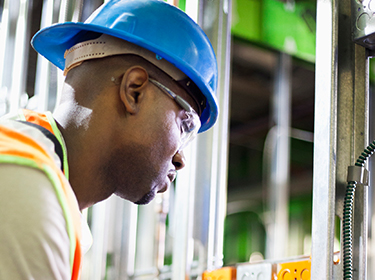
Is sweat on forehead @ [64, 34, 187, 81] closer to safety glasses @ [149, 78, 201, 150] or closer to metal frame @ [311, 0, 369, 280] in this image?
safety glasses @ [149, 78, 201, 150]

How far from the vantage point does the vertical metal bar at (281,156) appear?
17.0 ft

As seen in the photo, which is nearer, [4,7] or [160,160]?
[160,160]

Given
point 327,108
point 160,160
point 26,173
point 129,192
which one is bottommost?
point 26,173

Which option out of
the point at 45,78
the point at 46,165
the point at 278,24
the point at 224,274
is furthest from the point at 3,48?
the point at 278,24

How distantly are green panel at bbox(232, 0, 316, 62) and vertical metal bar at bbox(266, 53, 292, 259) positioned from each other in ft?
1.63

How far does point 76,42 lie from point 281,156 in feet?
14.0

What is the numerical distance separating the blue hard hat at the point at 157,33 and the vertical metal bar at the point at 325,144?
378 mm

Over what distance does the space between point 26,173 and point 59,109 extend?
0.47 m

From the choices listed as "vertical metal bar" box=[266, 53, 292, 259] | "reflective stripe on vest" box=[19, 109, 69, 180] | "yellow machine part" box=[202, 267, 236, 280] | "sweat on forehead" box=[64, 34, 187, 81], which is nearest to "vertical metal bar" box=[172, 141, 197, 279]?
"yellow machine part" box=[202, 267, 236, 280]

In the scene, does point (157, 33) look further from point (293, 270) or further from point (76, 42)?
point (293, 270)

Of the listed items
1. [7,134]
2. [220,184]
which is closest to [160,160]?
[7,134]

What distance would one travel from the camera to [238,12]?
13.4 ft

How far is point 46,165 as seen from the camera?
2.55 ft

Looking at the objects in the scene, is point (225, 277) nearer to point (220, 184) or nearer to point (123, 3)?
point (220, 184)
